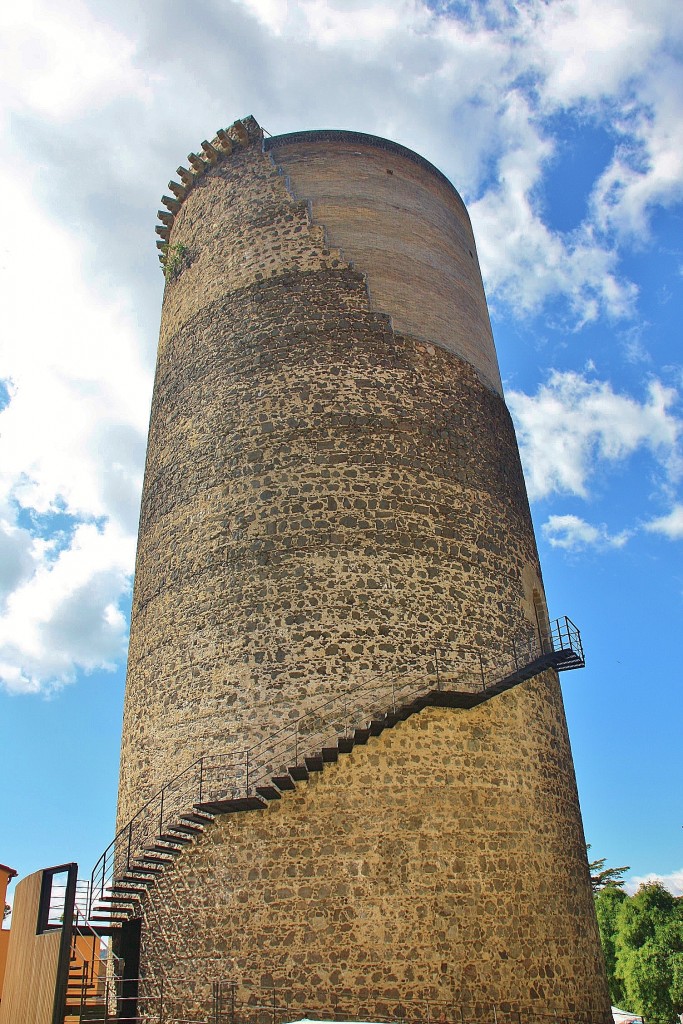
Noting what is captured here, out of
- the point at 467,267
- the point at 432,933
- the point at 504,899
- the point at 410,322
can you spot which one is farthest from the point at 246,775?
the point at 467,267

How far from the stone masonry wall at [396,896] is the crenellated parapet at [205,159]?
11723mm

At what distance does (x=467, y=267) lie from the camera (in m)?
16.7

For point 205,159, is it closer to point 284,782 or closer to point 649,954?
point 284,782

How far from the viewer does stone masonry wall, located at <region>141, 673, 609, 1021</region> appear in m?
9.47

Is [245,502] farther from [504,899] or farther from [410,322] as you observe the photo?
[504,899]

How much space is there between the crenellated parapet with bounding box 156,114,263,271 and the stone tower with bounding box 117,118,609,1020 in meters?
0.28

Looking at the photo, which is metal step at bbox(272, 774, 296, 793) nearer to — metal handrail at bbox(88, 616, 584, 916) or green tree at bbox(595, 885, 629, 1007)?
metal handrail at bbox(88, 616, 584, 916)

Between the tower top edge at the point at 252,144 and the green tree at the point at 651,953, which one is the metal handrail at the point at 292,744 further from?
the green tree at the point at 651,953

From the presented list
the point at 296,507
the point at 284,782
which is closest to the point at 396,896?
the point at 284,782

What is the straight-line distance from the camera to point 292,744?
10625mm

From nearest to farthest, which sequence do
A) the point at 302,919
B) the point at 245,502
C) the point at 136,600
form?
1. the point at 302,919
2. the point at 245,502
3. the point at 136,600

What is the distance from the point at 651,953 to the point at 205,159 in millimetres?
23977

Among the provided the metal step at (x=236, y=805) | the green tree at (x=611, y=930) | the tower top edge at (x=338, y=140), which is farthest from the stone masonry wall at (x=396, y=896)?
the green tree at (x=611, y=930)

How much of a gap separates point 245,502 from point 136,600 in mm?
3128
